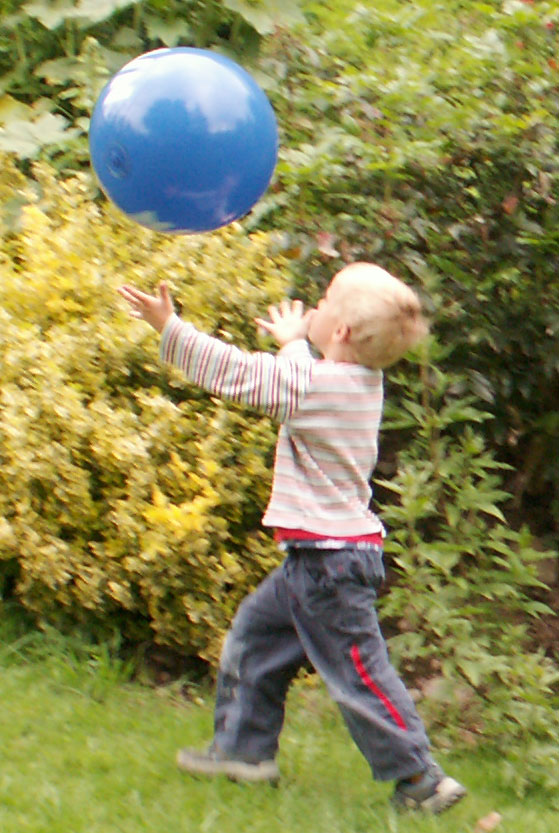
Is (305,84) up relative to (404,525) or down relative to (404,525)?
up

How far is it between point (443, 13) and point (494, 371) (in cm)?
144

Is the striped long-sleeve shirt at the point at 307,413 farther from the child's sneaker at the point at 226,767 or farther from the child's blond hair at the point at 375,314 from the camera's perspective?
the child's sneaker at the point at 226,767

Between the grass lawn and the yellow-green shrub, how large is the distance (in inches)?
11.0

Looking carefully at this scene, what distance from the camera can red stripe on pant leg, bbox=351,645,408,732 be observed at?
10.1 ft

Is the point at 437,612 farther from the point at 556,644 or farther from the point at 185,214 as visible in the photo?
the point at 185,214

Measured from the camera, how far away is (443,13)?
4.41m

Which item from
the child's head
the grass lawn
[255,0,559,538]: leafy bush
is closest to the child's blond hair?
the child's head

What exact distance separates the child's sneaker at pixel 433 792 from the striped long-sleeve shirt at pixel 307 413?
71cm

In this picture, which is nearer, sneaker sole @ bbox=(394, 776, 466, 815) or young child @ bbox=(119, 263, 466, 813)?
young child @ bbox=(119, 263, 466, 813)

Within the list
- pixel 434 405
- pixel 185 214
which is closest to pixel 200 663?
pixel 434 405

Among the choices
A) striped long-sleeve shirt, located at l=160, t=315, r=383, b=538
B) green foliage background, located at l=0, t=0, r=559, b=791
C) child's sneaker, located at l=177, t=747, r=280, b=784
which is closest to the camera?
striped long-sleeve shirt, located at l=160, t=315, r=383, b=538

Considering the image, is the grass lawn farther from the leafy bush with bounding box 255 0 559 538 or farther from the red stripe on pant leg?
the leafy bush with bounding box 255 0 559 538

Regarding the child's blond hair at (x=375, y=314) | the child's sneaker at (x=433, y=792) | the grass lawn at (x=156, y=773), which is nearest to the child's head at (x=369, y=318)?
the child's blond hair at (x=375, y=314)

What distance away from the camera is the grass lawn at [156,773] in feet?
10.0
